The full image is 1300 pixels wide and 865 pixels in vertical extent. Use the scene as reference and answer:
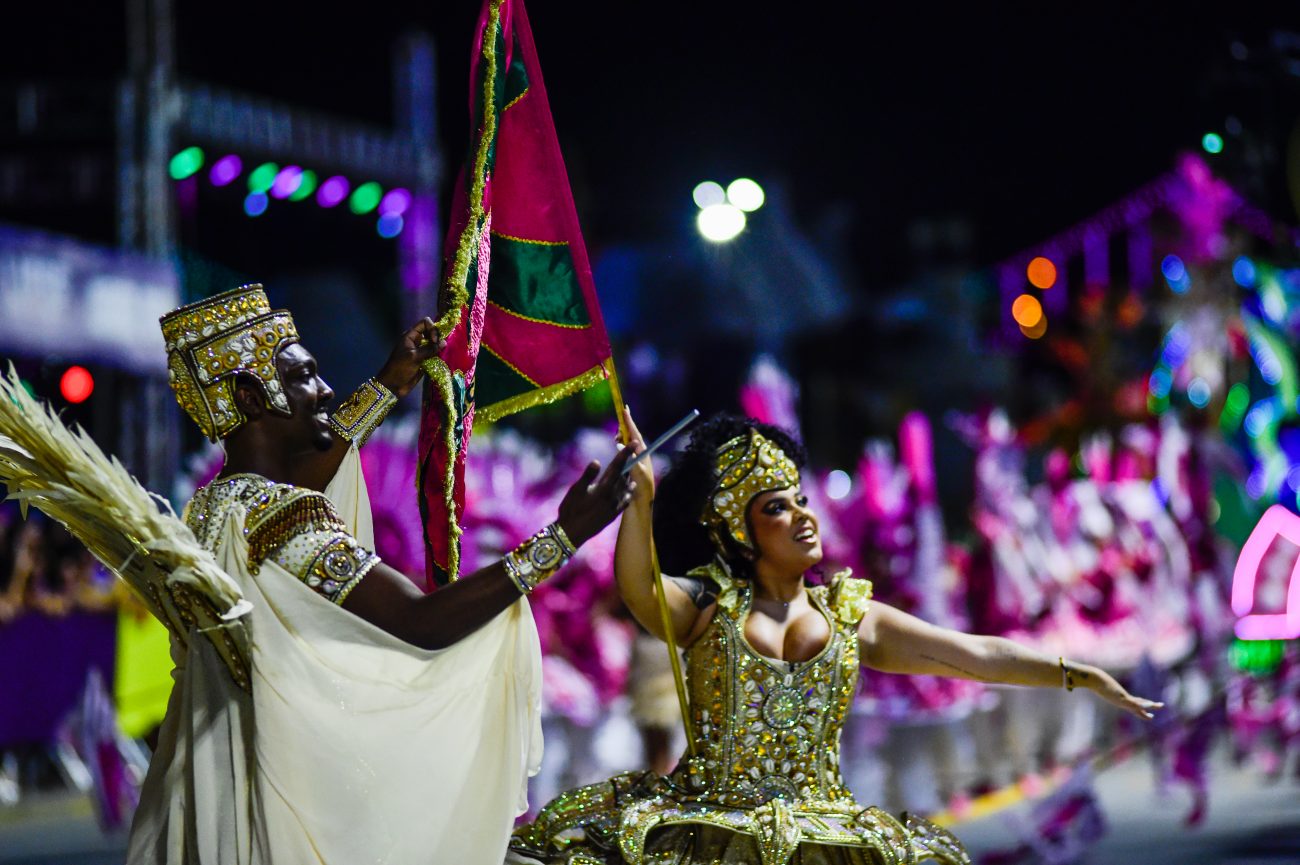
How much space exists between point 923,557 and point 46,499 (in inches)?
282

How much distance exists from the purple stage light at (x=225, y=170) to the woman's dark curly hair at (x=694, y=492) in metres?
8.39

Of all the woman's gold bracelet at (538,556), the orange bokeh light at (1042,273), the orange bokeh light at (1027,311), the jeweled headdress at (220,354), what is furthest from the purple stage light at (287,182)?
the orange bokeh light at (1027,311)

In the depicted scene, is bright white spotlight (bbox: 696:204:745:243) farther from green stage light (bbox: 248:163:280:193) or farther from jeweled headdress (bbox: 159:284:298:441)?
jeweled headdress (bbox: 159:284:298:441)

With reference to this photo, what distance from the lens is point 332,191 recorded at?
13.3m

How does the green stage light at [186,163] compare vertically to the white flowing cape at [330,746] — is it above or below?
above

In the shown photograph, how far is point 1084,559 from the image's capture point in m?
12.9

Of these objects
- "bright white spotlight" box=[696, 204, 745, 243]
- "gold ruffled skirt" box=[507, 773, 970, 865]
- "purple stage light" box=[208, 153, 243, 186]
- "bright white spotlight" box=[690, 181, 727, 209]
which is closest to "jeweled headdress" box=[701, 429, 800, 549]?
"gold ruffled skirt" box=[507, 773, 970, 865]

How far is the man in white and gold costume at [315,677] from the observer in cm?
308

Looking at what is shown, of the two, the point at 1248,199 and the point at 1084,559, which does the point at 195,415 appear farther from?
the point at 1084,559

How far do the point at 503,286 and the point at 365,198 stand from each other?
996 cm

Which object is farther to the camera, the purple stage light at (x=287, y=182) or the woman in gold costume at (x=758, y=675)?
the purple stage light at (x=287, y=182)

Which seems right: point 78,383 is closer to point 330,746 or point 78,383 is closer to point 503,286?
point 503,286

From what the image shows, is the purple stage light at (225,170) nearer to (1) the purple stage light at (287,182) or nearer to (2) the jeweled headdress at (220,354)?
(1) the purple stage light at (287,182)

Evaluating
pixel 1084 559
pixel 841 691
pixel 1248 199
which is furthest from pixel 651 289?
pixel 841 691
